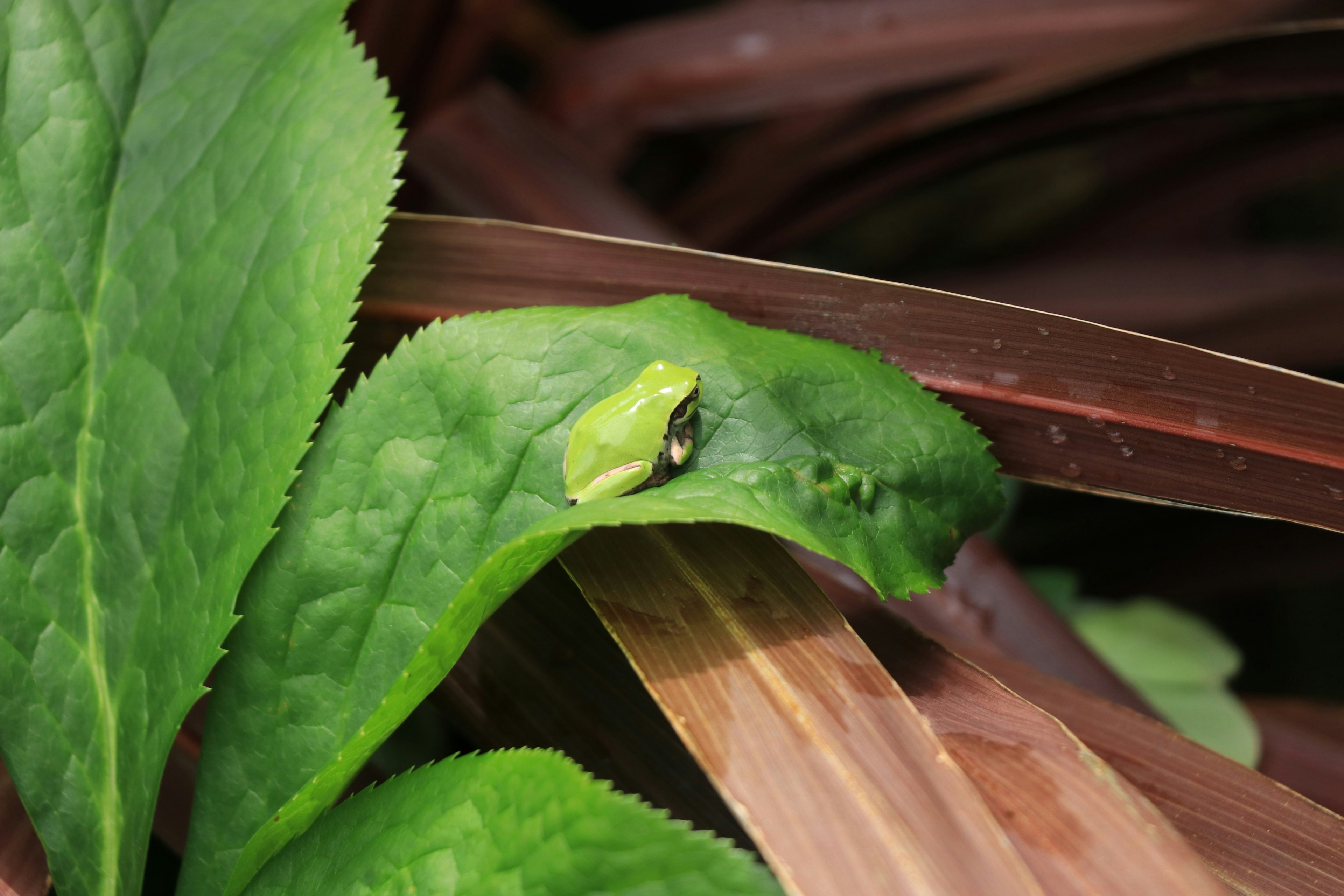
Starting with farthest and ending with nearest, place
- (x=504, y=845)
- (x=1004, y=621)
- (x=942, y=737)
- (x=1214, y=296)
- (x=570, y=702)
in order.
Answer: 1. (x=1214, y=296)
2. (x=1004, y=621)
3. (x=570, y=702)
4. (x=942, y=737)
5. (x=504, y=845)

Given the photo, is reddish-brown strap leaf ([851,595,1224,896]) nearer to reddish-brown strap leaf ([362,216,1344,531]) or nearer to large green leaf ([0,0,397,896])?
reddish-brown strap leaf ([362,216,1344,531])

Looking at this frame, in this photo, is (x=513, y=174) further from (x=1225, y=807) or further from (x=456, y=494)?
(x=1225, y=807)

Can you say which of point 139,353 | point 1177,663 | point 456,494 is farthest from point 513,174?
point 1177,663

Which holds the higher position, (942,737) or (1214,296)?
(1214,296)

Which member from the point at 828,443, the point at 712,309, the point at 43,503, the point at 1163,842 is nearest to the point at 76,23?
the point at 43,503

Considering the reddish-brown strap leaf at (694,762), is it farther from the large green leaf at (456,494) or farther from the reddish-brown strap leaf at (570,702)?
the large green leaf at (456,494)

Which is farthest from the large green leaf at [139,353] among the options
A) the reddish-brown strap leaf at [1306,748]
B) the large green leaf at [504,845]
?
the reddish-brown strap leaf at [1306,748]

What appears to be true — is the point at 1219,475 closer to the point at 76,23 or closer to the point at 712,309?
the point at 712,309
